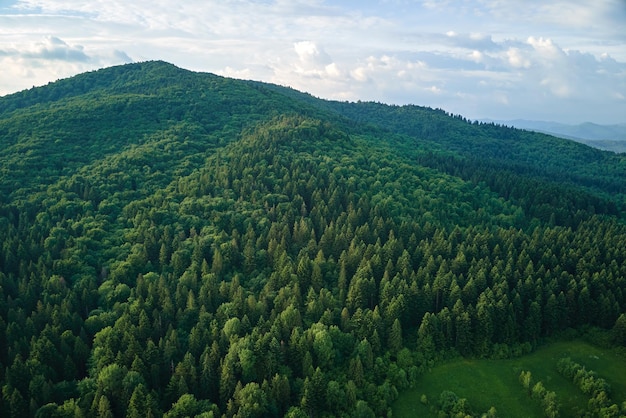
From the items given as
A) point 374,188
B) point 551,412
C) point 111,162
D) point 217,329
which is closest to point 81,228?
point 111,162

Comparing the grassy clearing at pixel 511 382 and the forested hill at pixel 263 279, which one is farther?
the grassy clearing at pixel 511 382

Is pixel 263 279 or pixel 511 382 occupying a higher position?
pixel 263 279

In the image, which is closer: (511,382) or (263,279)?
(511,382)

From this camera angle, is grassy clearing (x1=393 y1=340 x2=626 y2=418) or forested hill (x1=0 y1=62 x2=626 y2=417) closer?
forested hill (x1=0 y1=62 x2=626 y2=417)

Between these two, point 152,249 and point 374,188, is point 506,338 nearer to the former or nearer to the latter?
point 374,188
